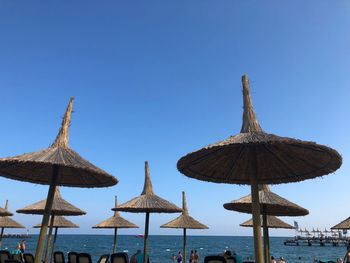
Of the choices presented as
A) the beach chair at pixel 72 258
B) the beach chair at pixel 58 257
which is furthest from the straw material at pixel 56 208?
the beach chair at pixel 72 258

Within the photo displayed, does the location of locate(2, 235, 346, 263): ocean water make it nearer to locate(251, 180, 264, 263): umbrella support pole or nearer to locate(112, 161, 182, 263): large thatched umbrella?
locate(112, 161, 182, 263): large thatched umbrella

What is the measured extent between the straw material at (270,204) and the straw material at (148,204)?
206 centimetres

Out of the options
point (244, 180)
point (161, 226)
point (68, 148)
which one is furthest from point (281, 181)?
point (161, 226)

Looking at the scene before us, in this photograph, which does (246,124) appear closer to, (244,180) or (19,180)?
(244,180)

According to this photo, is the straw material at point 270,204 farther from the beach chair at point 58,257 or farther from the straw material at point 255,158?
the beach chair at point 58,257

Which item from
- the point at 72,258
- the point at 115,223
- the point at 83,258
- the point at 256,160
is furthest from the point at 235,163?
the point at 115,223

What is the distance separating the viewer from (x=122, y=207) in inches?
429

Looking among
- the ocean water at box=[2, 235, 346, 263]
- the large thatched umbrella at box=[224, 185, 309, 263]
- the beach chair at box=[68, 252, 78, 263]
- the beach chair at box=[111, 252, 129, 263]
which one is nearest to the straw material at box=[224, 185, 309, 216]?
the large thatched umbrella at box=[224, 185, 309, 263]

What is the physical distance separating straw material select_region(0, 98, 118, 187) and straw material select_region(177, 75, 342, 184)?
1890 mm

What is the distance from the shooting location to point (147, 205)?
36.5ft

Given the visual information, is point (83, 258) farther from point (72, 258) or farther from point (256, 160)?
point (256, 160)

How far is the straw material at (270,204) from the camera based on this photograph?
9.64 meters

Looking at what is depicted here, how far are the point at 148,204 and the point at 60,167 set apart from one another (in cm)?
480

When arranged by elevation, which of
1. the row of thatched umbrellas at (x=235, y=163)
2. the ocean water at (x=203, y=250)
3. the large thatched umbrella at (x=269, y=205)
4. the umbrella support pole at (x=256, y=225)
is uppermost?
the row of thatched umbrellas at (x=235, y=163)
